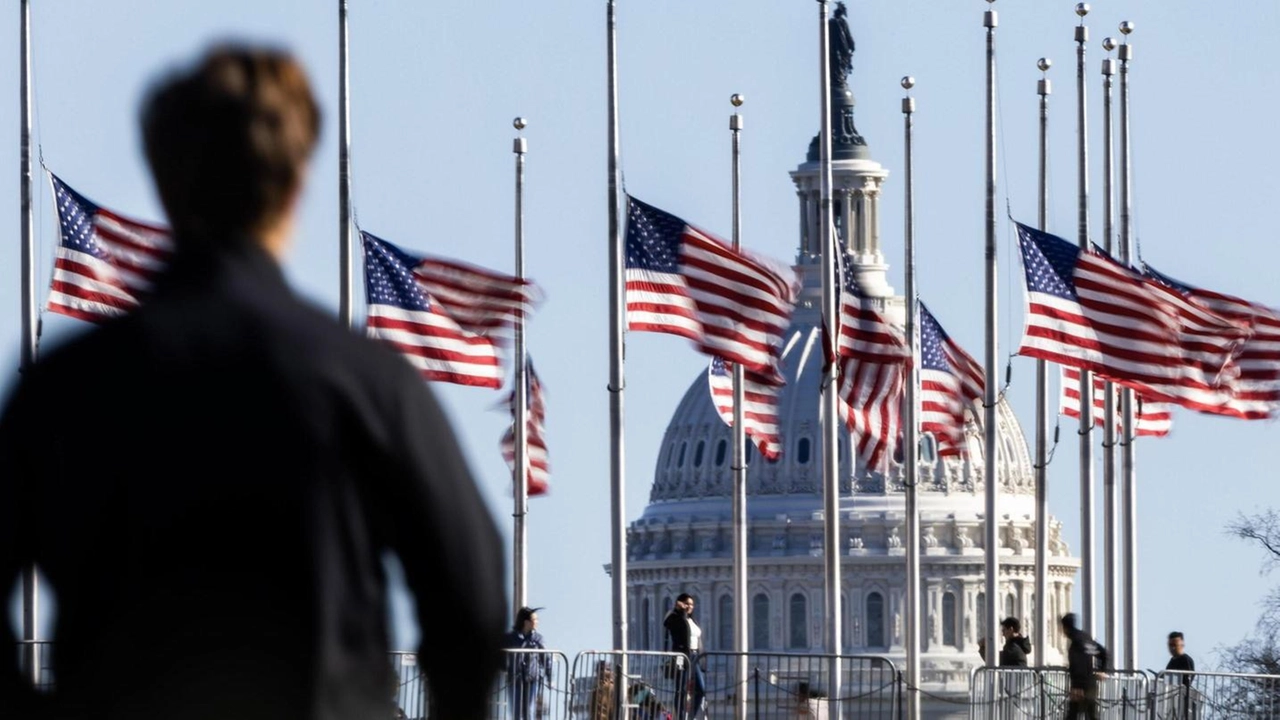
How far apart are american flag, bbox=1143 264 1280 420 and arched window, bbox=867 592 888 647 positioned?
126748 millimetres

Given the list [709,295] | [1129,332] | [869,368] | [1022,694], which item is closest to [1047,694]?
[1022,694]

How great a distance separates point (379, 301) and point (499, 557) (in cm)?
2915

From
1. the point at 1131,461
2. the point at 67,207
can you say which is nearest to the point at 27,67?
the point at 67,207

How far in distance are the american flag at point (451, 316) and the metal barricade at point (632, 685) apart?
13.0 ft

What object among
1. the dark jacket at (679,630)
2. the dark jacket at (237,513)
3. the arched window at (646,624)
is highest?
the dark jacket at (237,513)

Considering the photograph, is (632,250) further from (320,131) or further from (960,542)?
(960,542)

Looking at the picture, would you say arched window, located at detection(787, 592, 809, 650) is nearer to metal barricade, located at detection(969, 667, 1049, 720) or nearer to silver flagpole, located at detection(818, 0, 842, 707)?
silver flagpole, located at detection(818, 0, 842, 707)

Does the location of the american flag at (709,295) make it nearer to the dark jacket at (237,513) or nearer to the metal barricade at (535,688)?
the metal barricade at (535,688)

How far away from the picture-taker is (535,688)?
26359mm

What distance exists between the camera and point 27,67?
37.2 metres

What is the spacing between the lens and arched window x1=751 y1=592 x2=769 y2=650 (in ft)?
534

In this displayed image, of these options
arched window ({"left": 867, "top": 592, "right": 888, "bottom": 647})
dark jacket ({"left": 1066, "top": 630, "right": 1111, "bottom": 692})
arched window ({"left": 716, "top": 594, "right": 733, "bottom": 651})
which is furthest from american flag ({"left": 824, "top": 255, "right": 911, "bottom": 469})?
arched window ({"left": 867, "top": 592, "right": 888, "bottom": 647})

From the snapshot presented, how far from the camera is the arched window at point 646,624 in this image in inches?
6211

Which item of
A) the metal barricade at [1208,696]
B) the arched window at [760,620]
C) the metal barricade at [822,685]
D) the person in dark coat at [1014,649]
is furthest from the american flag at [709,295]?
the arched window at [760,620]
